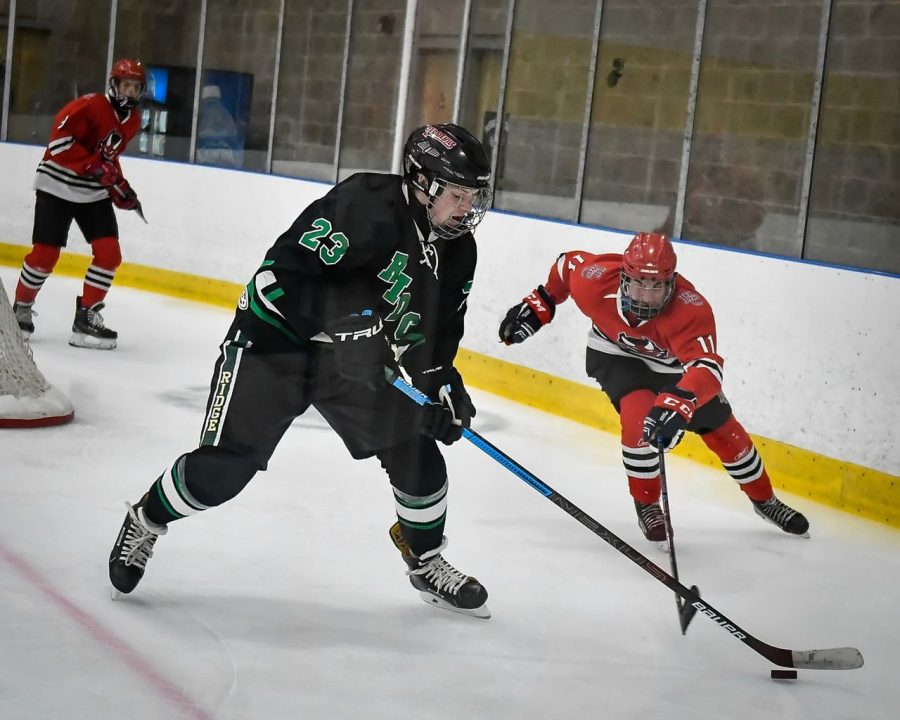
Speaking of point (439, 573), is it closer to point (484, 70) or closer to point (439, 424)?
point (439, 424)

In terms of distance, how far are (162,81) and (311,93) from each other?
2.21 feet

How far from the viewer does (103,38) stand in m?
6.06

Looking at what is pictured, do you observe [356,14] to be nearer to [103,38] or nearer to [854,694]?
[103,38]

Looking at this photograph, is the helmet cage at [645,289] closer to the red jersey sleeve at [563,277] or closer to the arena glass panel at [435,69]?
the red jersey sleeve at [563,277]

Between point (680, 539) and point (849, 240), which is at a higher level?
point (849, 240)

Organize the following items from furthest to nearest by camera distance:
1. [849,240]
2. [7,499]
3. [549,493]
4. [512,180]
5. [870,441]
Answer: [512,180]
[849,240]
[870,441]
[7,499]
[549,493]

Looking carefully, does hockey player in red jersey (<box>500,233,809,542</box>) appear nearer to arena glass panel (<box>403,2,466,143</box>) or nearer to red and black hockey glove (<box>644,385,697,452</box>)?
red and black hockey glove (<box>644,385,697,452</box>)

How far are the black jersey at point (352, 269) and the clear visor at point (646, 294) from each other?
78 centimetres

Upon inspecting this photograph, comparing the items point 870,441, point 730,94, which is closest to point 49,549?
point 870,441

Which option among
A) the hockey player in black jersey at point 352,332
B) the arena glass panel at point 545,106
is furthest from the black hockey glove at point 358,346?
the arena glass panel at point 545,106

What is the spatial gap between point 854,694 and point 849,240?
2.13 meters

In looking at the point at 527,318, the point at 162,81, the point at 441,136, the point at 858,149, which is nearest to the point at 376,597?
the point at 441,136

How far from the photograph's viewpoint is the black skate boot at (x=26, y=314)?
4.24 meters

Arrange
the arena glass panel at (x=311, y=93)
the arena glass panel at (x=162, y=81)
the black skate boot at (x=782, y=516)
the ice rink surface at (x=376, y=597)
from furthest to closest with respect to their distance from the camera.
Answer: the arena glass panel at (x=162, y=81)
the arena glass panel at (x=311, y=93)
the black skate boot at (x=782, y=516)
the ice rink surface at (x=376, y=597)
